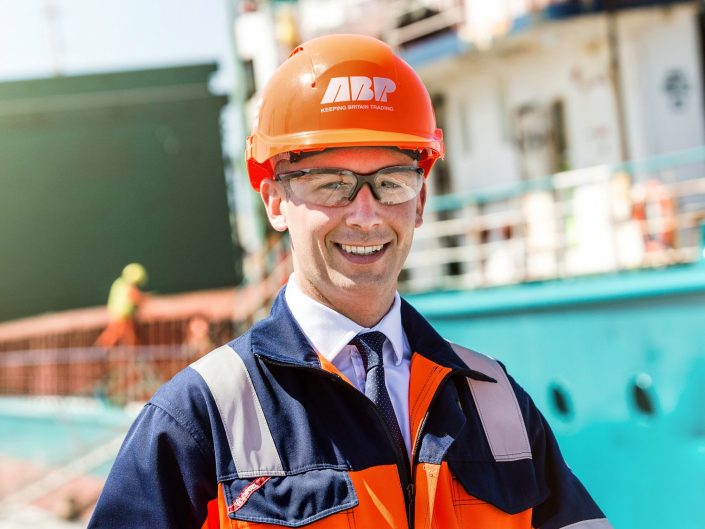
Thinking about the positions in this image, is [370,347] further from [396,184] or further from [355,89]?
[355,89]

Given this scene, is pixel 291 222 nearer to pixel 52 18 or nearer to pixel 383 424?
pixel 383 424

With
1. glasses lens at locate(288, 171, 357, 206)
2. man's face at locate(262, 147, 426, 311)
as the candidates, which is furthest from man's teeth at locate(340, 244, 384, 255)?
glasses lens at locate(288, 171, 357, 206)

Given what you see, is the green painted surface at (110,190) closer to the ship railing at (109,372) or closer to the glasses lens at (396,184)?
the ship railing at (109,372)

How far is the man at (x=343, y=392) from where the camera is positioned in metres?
1.87

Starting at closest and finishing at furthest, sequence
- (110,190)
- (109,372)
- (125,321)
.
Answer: (109,372)
(125,321)
(110,190)

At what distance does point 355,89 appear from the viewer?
2135 mm

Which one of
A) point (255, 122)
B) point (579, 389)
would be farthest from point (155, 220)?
point (255, 122)

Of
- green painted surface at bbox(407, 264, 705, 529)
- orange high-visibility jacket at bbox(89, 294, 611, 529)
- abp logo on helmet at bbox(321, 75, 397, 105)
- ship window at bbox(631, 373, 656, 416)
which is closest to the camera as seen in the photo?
orange high-visibility jacket at bbox(89, 294, 611, 529)

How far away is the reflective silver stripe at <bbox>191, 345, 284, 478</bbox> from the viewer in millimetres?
1874

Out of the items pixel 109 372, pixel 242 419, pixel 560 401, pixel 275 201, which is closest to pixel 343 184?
pixel 275 201

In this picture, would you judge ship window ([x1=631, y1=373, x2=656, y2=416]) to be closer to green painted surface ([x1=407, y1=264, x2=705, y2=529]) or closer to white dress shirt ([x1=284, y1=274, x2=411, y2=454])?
green painted surface ([x1=407, y1=264, x2=705, y2=529])

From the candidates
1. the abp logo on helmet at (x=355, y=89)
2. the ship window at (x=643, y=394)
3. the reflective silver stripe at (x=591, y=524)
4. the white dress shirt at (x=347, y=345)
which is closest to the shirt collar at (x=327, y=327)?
the white dress shirt at (x=347, y=345)

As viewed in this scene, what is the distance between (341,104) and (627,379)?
4.13 metres

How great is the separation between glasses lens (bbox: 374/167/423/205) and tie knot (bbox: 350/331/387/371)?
0.32 metres
